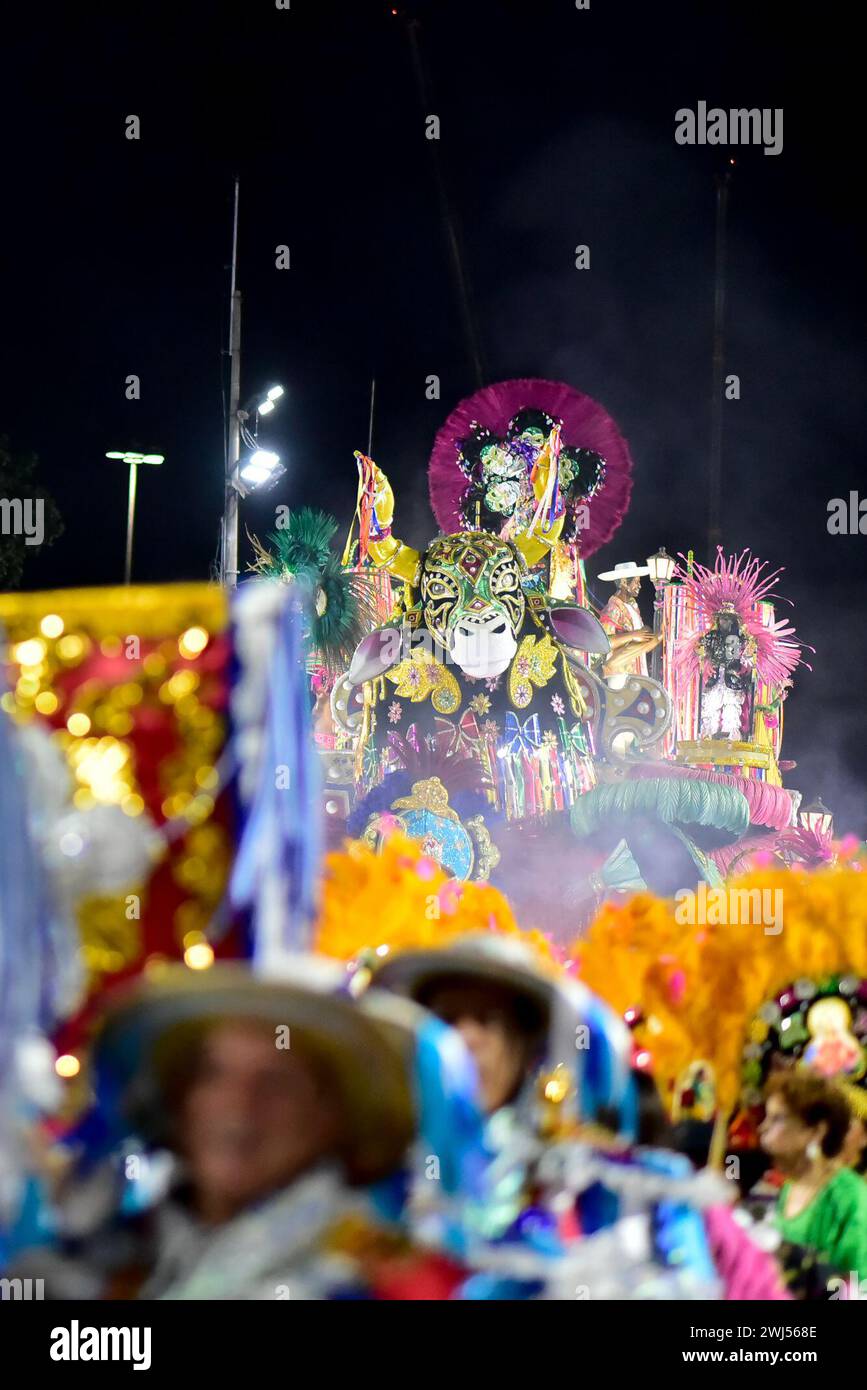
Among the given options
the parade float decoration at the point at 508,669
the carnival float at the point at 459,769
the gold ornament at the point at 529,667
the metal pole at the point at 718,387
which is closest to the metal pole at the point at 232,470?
the carnival float at the point at 459,769

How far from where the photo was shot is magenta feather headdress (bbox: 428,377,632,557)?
994 inches

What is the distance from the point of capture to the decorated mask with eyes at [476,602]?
22.8m

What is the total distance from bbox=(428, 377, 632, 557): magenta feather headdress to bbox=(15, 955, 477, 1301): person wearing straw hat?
23003mm

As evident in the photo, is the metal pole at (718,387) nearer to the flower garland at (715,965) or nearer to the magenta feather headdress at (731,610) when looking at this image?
the magenta feather headdress at (731,610)

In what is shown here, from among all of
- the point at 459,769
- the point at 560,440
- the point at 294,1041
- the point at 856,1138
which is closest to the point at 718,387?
the point at 560,440

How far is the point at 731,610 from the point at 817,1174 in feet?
72.3

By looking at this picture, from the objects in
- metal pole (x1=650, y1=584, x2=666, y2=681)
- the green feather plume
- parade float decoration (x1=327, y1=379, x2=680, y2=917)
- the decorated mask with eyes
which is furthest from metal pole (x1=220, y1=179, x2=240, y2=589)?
metal pole (x1=650, y1=584, x2=666, y2=681)

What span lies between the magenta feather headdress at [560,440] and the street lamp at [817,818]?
7458mm

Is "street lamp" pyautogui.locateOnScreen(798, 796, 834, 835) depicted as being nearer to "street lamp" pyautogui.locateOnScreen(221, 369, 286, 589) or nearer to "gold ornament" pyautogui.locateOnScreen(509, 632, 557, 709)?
"gold ornament" pyautogui.locateOnScreen(509, 632, 557, 709)
